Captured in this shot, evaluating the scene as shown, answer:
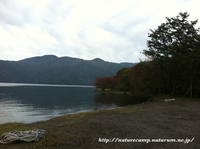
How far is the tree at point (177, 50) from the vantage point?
36.0 metres

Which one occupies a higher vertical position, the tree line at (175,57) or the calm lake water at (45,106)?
the tree line at (175,57)

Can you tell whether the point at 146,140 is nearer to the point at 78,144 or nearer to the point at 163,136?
the point at 163,136

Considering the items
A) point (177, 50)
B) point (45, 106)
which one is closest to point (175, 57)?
point (177, 50)

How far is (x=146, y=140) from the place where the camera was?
9211mm

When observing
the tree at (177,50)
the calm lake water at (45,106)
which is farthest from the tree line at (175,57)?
the calm lake water at (45,106)

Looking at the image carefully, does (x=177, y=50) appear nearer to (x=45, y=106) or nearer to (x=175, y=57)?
(x=175, y=57)

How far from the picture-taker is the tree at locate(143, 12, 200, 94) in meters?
36.0

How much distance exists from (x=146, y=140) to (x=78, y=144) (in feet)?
13.1

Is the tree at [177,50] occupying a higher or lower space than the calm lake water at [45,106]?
higher

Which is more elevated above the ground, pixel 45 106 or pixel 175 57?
pixel 175 57

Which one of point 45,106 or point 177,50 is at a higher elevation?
point 177,50

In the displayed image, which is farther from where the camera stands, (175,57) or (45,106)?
(45,106)

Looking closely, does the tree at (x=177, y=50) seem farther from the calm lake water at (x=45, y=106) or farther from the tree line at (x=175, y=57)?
the calm lake water at (x=45, y=106)

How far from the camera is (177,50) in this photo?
38.2 meters
